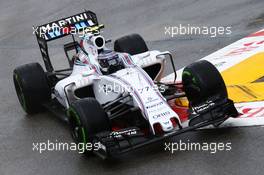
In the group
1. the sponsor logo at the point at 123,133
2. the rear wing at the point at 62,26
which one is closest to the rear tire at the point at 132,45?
the rear wing at the point at 62,26

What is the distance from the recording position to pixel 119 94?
8914 mm

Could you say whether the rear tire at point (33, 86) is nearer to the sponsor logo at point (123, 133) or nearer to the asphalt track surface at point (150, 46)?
the asphalt track surface at point (150, 46)

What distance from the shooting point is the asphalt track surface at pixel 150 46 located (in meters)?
7.89

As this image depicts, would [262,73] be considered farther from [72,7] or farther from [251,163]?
[72,7]

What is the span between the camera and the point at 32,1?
21.3m

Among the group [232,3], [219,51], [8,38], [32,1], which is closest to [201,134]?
[219,51]

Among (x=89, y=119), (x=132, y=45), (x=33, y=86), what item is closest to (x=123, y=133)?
(x=89, y=119)

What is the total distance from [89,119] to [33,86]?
2.60 m

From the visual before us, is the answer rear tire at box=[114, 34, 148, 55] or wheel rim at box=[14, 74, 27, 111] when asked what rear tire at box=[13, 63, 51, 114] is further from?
rear tire at box=[114, 34, 148, 55]

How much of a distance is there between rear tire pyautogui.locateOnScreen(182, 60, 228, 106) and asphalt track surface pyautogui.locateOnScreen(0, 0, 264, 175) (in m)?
0.49

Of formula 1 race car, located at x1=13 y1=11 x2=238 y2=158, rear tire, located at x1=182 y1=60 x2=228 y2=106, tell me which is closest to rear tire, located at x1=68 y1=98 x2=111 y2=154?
formula 1 race car, located at x1=13 y1=11 x2=238 y2=158

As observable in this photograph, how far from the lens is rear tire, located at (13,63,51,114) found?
10484mm

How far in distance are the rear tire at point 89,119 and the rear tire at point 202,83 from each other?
1329 millimetres

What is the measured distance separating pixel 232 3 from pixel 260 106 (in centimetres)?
718
